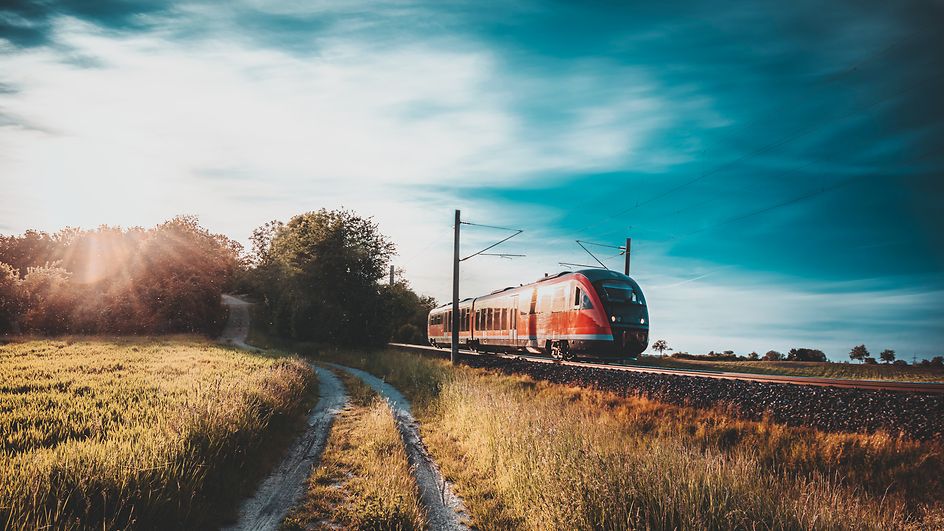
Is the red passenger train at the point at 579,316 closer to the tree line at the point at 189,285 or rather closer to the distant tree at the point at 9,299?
the tree line at the point at 189,285

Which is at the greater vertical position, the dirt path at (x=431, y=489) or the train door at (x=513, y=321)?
the train door at (x=513, y=321)

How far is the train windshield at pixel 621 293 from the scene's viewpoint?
59.7ft

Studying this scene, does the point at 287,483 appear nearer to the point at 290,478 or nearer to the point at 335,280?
the point at 290,478

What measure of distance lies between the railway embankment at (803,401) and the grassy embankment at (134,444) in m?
9.49

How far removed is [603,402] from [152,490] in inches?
403

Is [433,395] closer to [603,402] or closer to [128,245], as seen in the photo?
[603,402]

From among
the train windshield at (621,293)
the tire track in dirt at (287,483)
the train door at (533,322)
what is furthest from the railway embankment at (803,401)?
the train door at (533,322)

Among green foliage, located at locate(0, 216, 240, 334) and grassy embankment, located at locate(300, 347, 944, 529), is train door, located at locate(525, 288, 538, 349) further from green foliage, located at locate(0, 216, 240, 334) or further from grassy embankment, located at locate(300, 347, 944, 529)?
green foliage, located at locate(0, 216, 240, 334)

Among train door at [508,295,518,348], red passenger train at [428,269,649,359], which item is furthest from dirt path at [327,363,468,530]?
train door at [508,295,518,348]

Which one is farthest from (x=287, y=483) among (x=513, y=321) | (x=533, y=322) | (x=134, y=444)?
(x=513, y=321)

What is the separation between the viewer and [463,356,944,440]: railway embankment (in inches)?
336

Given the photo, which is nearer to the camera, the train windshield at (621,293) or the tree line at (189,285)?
the train windshield at (621,293)

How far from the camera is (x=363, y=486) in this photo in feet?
26.4

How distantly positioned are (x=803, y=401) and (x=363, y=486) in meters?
9.00
